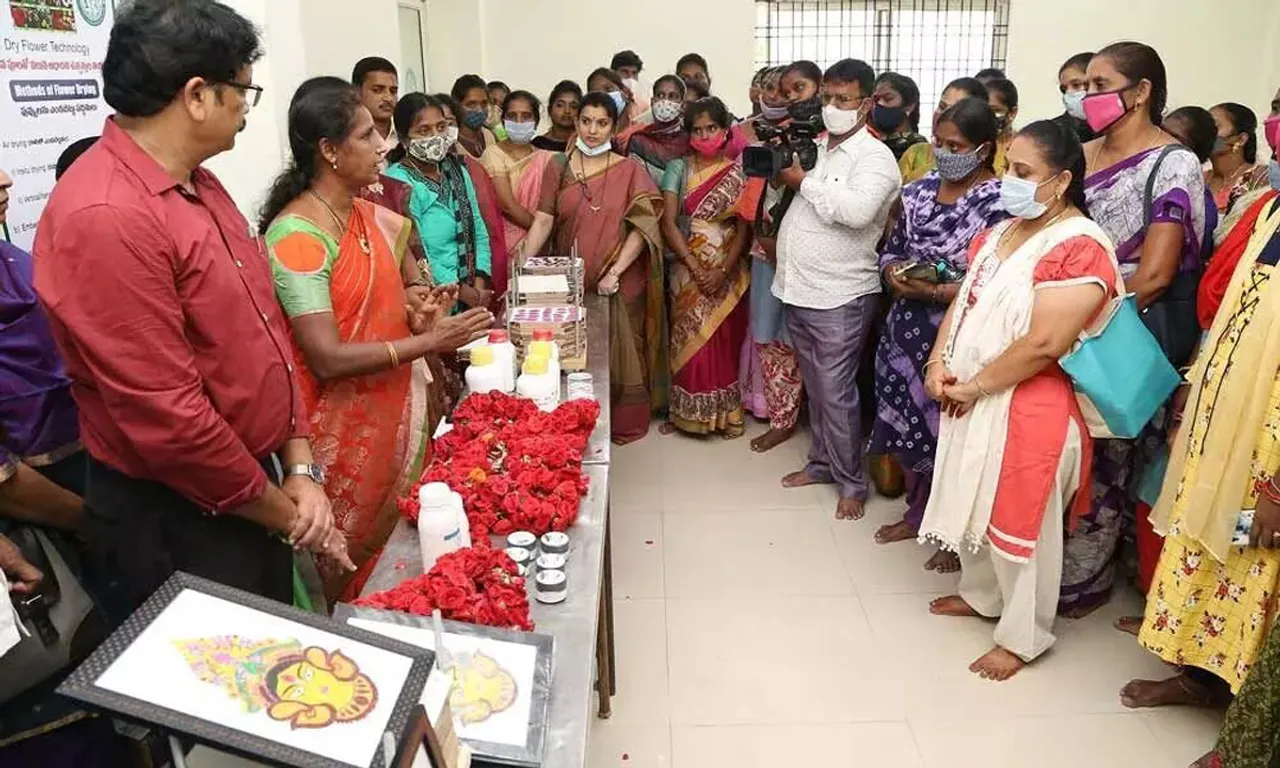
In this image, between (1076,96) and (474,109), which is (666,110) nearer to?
(474,109)

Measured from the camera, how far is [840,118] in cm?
320

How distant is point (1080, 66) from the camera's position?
372cm

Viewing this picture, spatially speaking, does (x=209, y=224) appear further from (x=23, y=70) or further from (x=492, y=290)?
(x=492, y=290)

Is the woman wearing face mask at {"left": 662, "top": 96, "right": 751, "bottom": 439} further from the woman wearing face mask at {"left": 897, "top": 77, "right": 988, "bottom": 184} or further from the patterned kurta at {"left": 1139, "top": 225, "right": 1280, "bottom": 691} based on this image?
the patterned kurta at {"left": 1139, "top": 225, "right": 1280, "bottom": 691}

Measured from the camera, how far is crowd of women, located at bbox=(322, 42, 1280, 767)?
6.81 feet

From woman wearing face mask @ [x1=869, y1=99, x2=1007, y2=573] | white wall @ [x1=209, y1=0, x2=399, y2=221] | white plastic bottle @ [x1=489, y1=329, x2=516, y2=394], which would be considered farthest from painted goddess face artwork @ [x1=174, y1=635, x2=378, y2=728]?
woman wearing face mask @ [x1=869, y1=99, x2=1007, y2=573]

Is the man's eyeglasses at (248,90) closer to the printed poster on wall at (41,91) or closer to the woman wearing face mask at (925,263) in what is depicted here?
the printed poster on wall at (41,91)

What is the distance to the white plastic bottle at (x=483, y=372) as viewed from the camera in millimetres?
2266

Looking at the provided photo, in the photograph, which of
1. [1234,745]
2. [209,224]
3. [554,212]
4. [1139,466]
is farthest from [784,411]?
[209,224]

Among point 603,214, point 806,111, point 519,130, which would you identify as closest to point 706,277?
point 603,214

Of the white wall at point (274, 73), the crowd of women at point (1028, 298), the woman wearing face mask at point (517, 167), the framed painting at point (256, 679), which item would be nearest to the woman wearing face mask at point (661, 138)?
the crowd of women at point (1028, 298)

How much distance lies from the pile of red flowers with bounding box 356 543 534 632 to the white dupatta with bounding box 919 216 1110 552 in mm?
1448

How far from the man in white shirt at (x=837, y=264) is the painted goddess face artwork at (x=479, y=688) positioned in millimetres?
2366

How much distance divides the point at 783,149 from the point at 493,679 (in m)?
2.63
